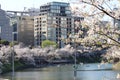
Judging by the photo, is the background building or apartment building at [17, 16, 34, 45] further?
apartment building at [17, 16, 34, 45]

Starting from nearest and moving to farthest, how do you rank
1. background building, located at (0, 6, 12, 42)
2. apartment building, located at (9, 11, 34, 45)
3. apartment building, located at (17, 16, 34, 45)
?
background building, located at (0, 6, 12, 42)
apartment building, located at (9, 11, 34, 45)
apartment building, located at (17, 16, 34, 45)

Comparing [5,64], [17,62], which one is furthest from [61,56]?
[5,64]

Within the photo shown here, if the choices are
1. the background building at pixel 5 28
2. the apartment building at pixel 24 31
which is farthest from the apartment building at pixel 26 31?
the background building at pixel 5 28

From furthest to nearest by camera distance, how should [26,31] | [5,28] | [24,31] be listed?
1. [24,31]
2. [26,31]
3. [5,28]

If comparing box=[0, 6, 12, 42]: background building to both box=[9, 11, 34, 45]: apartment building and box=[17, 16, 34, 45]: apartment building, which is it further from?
box=[17, 16, 34, 45]: apartment building

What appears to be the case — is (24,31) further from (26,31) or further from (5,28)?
(5,28)

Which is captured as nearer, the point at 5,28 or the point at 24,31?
the point at 5,28

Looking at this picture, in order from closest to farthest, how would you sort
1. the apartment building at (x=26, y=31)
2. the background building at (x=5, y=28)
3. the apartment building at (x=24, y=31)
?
the background building at (x=5, y=28) → the apartment building at (x=24, y=31) → the apartment building at (x=26, y=31)

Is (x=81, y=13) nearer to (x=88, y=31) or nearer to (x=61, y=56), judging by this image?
(x=88, y=31)

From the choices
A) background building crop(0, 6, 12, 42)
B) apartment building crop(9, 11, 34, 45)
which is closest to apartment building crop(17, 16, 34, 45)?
apartment building crop(9, 11, 34, 45)

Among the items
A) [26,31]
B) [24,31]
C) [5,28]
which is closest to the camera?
[5,28]

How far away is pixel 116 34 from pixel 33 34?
7637 centimetres

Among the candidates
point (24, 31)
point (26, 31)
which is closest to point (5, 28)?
point (24, 31)

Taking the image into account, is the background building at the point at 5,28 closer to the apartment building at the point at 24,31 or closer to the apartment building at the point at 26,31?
the apartment building at the point at 24,31
